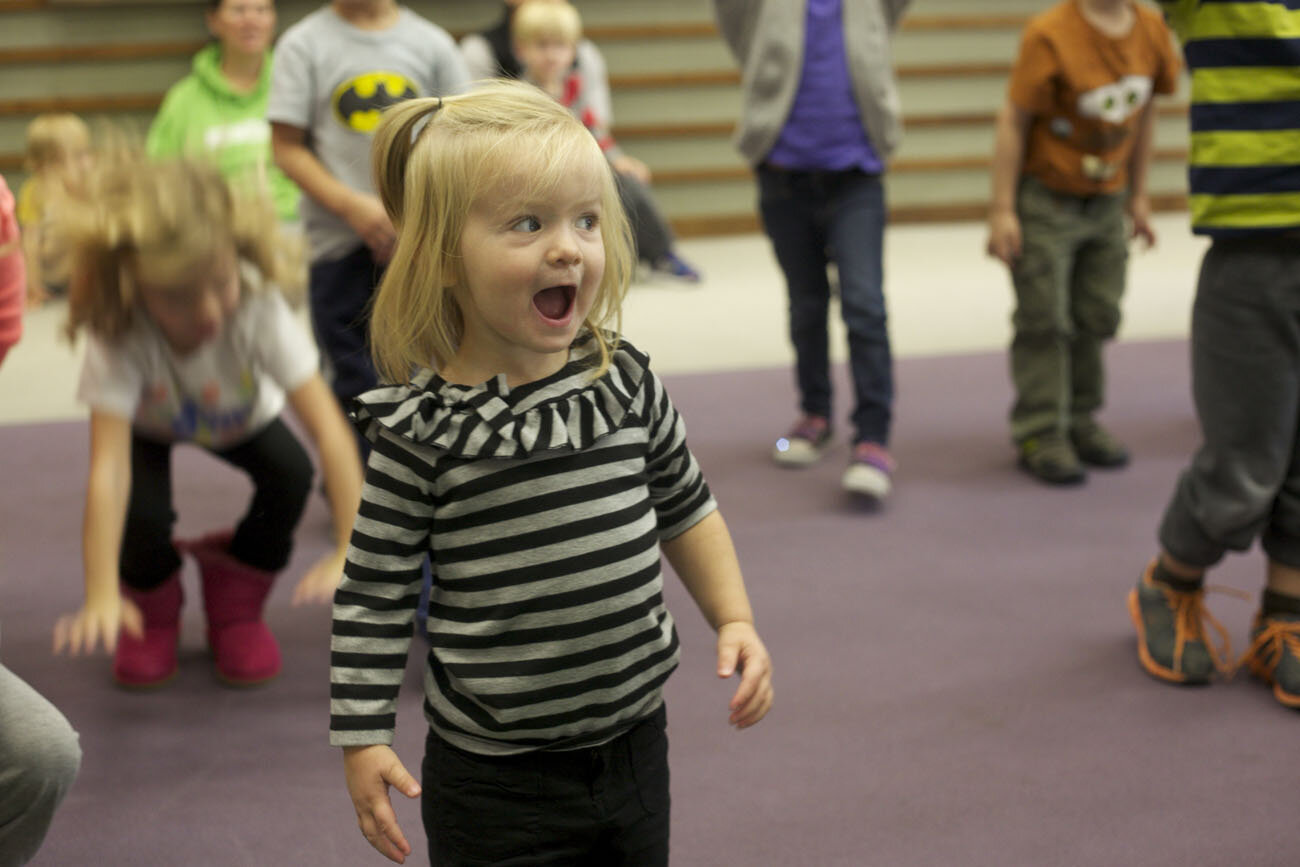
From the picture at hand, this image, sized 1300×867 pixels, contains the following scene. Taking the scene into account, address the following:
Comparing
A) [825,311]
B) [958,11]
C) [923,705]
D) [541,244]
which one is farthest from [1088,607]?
[958,11]

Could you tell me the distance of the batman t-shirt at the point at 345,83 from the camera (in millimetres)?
2285

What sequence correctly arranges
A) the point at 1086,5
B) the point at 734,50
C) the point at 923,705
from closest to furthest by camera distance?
the point at 923,705 → the point at 1086,5 → the point at 734,50

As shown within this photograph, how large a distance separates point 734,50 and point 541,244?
6.97ft

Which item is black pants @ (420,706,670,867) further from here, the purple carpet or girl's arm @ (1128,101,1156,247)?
girl's arm @ (1128,101,1156,247)

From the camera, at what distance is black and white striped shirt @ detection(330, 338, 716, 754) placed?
1.08 meters

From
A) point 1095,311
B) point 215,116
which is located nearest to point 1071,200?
point 1095,311

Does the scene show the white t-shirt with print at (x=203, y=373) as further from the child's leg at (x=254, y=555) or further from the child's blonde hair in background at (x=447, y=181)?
the child's blonde hair in background at (x=447, y=181)

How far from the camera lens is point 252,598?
2168 millimetres

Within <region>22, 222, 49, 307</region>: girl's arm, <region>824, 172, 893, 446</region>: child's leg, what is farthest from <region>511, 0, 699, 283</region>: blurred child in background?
<region>22, 222, 49, 307</region>: girl's arm

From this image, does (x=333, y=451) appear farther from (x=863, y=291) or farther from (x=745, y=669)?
(x=863, y=291)

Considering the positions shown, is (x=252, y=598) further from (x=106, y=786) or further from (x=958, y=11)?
(x=958, y=11)

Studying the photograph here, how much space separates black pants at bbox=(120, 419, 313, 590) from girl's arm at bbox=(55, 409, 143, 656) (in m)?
0.21

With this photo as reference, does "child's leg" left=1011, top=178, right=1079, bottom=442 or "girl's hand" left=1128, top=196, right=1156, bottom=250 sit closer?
"child's leg" left=1011, top=178, right=1079, bottom=442

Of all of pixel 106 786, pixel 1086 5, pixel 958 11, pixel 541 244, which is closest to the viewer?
pixel 541 244
